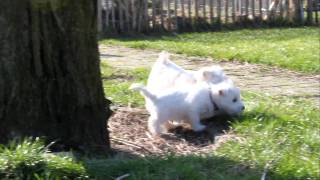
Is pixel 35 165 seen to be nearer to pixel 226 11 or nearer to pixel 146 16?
pixel 146 16

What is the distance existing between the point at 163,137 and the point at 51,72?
1.28m

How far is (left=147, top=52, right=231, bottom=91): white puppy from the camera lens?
730cm

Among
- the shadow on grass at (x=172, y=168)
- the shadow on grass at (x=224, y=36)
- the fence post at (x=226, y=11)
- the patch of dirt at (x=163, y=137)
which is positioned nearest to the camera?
the shadow on grass at (x=172, y=168)

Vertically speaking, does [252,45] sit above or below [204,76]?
below

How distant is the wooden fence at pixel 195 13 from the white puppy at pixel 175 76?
31.9 feet

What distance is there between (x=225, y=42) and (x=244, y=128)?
9310mm

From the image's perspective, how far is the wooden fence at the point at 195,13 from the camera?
1845cm

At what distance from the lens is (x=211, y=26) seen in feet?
64.1

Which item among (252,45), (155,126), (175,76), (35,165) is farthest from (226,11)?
(35,165)

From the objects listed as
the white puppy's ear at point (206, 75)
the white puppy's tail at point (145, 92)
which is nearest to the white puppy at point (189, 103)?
the white puppy's tail at point (145, 92)

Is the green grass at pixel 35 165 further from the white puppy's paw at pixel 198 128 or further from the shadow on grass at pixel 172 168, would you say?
the white puppy's paw at pixel 198 128

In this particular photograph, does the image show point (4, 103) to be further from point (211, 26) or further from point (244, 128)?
point (211, 26)

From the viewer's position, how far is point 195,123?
683cm

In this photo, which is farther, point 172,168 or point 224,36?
point 224,36
